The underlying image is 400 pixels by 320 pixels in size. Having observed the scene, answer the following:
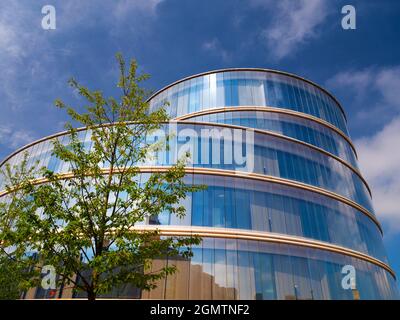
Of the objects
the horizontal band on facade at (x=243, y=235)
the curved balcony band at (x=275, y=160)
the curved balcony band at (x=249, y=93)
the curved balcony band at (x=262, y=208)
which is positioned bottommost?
the horizontal band on facade at (x=243, y=235)

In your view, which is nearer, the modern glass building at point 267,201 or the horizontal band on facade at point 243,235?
the modern glass building at point 267,201

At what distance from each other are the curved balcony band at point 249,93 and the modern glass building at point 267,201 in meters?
0.13

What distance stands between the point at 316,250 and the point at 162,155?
14.3 meters

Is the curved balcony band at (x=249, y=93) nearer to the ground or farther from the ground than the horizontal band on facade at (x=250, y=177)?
farther from the ground

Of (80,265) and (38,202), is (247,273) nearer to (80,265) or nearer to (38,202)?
(80,265)

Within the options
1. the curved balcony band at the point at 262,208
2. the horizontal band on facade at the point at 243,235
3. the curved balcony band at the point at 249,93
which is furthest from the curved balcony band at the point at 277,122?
the horizontal band on facade at the point at 243,235

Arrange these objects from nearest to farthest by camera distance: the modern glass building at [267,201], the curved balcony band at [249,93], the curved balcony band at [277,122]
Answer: the modern glass building at [267,201] → the curved balcony band at [277,122] → the curved balcony band at [249,93]

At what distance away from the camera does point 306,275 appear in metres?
24.0

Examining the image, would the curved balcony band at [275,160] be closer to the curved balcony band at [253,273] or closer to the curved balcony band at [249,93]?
the curved balcony band at [253,273]

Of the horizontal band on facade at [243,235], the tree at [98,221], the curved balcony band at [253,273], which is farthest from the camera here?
the horizontal band on facade at [243,235]

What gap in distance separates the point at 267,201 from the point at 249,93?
15.0 metres

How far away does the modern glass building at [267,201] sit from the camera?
72.7 feet
